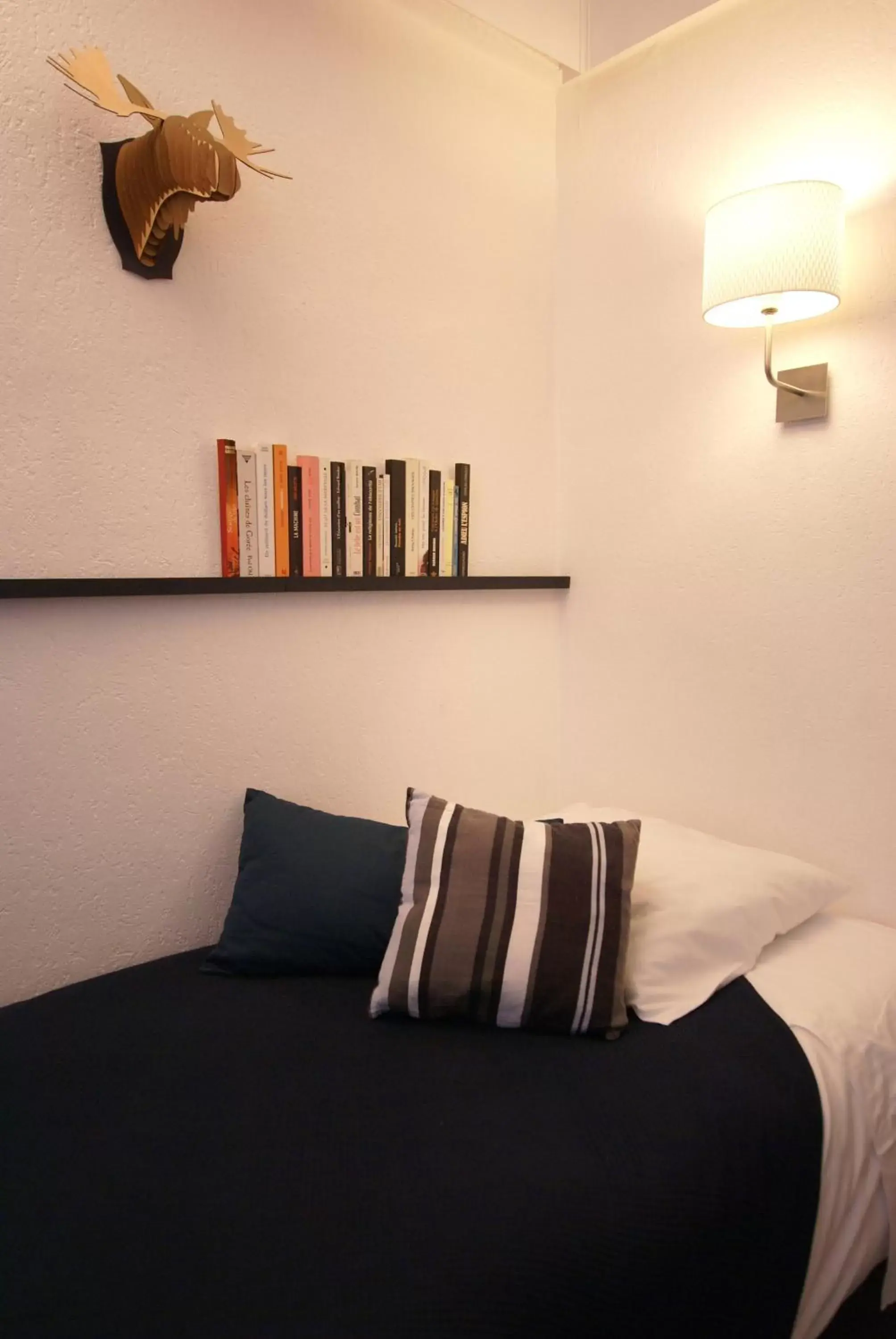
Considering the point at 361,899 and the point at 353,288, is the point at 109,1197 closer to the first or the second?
the point at 361,899

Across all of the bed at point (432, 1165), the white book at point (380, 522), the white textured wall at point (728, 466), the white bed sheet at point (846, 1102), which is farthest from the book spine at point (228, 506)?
the white bed sheet at point (846, 1102)

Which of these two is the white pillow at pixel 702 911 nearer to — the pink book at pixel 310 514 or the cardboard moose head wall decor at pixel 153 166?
the pink book at pixel 310 514

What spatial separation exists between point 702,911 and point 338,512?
1078 mm

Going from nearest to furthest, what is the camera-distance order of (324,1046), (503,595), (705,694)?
(324,1046), (705,694), (503,595)

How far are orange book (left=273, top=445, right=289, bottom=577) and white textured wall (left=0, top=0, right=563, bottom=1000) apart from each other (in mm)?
75

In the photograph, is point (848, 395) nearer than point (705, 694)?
Yes

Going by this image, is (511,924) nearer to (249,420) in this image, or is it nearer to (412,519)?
(412,519)

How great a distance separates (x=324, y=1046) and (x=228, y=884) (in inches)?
20.8

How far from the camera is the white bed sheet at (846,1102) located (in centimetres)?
123

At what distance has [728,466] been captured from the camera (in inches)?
76.8

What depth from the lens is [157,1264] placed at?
939mm

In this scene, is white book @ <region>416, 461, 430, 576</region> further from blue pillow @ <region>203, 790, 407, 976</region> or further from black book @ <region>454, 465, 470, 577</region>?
blue pillow @ <region>203, 790, 407, 976</region>

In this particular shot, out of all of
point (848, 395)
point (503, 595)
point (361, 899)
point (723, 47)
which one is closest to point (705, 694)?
point (503, 595)

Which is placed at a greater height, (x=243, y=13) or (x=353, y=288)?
(x=243, y=13)
